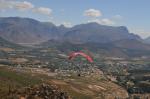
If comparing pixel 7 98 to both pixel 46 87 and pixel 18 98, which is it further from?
pixel 46 87

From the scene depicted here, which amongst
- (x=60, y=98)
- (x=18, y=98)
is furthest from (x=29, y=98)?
(x=60, y=98)

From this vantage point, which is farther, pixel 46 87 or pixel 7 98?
pixel 46 87

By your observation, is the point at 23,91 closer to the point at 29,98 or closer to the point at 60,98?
the point at 29,98

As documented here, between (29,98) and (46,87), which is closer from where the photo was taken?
(29,98)

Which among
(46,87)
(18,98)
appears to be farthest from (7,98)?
(46,87)

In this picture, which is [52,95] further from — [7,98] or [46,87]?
[7,98]

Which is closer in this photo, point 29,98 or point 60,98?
point 29,98

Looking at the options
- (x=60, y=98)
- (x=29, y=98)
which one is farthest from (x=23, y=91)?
(x=60, y=98)
